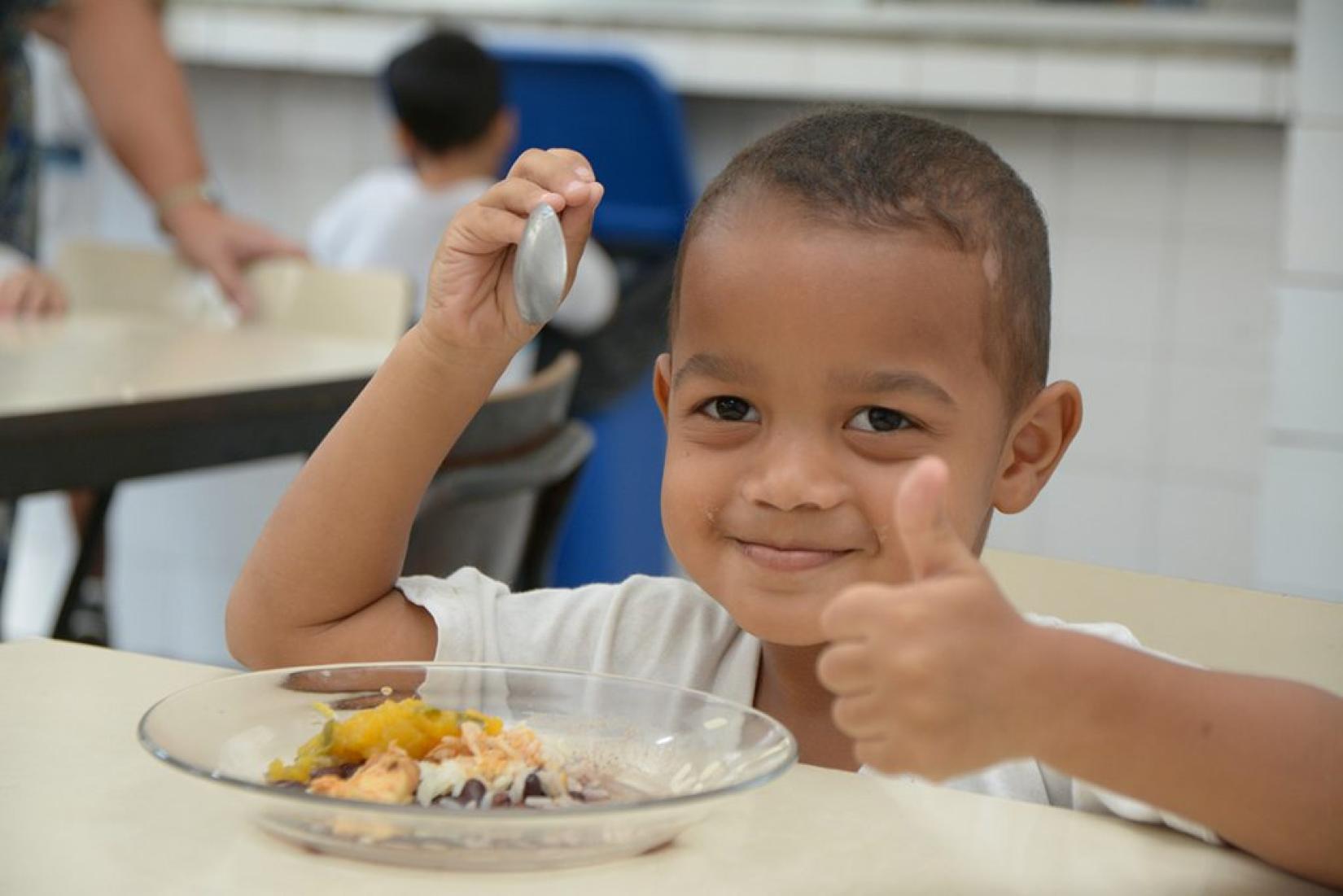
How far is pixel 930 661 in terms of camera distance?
1.88ft

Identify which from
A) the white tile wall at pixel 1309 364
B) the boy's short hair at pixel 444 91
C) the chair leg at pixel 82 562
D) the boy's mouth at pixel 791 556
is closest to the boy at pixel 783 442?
the boy's mouth at pixel 791 556

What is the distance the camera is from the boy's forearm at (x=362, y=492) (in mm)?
1064

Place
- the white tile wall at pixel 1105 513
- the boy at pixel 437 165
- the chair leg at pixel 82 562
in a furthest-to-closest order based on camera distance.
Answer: the white tile wall at pixel 1105 513 < the boy at pixel 437 165 < the chair leg at pixel 82 562

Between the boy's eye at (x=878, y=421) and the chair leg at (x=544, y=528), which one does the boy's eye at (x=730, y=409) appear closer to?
the boy's eye at (x=878, y=421)

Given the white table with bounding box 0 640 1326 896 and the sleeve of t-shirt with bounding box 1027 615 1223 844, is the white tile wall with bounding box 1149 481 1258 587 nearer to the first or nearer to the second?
the sleeve of t-shirt with bounding box 1027 615 1223 844

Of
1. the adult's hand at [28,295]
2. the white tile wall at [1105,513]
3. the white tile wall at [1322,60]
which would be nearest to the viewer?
the adult's hand at [28,295]

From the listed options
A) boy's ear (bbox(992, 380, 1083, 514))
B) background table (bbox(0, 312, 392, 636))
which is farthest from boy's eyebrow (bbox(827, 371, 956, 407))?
background table (bbox(0, 312, 392, 636))

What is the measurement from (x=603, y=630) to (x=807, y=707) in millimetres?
141

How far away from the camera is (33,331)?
2.24 meters

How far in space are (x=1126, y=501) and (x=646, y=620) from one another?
111 inches

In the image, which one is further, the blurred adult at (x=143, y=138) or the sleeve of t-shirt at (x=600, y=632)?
the blurred adult at (x=143, y=138)

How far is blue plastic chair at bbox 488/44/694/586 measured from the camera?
11.9 feet

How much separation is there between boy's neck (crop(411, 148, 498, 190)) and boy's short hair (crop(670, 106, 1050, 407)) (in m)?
2.46

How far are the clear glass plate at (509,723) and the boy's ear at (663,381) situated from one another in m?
0.30
